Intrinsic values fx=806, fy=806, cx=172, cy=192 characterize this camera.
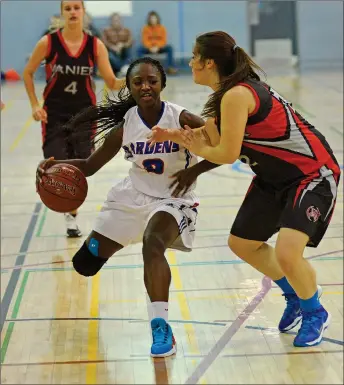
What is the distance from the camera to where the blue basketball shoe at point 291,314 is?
184 inches

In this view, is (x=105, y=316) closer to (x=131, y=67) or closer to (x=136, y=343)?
(x=136, y=343)

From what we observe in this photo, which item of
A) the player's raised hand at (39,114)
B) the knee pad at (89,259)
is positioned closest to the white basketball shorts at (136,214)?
the knee pad at (89,259)

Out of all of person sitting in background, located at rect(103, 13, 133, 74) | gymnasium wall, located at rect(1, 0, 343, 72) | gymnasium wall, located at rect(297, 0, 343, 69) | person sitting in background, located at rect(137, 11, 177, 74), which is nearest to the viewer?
person sitting in background, located at rect(103, 13, 133, 74)

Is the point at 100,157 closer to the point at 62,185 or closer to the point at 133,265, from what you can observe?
the point at 62,185

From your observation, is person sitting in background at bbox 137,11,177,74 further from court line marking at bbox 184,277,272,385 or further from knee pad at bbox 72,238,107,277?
knee pad at bbox 72,238,107,277

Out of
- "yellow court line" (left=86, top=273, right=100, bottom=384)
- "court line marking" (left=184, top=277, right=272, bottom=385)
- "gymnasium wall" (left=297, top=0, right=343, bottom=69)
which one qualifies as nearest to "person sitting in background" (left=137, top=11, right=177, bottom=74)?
"gymnasium wall" (left=297, top=0, right=343, bottom=69)

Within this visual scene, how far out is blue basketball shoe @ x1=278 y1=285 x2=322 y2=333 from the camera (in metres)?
4.67

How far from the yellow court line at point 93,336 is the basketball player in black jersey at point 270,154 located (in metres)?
1.07

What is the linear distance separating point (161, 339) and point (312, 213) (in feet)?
3.50

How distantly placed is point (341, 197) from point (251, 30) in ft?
42.9

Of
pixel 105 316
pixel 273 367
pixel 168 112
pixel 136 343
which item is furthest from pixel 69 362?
pixel 168 112

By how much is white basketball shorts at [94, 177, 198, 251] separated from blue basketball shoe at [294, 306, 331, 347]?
2.59ft

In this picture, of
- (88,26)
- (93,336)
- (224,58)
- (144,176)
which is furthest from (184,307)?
(88,26)

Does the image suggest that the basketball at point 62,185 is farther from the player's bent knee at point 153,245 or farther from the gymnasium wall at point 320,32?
the gymnasium wall at point 320,32
